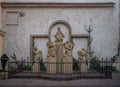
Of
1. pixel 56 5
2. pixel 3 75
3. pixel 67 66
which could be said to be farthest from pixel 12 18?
pixel 3 75

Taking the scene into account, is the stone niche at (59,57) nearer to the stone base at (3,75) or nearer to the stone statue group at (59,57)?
the stone statue group at (59,57)

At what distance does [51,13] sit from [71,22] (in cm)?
165

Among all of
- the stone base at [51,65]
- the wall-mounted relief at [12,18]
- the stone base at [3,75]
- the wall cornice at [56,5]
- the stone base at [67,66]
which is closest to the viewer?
the stone base at [3,75]

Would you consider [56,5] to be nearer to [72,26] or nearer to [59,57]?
[72,26]

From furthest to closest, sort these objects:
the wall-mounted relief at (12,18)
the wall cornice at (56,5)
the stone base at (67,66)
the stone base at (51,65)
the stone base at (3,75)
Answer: the wall-mounted relief at (12,18)
the wall cornice at (56,5)
the stone base at (67,66)
the stone base at (51,65)
the stone base at (3,75)

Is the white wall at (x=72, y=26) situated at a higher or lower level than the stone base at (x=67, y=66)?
higher

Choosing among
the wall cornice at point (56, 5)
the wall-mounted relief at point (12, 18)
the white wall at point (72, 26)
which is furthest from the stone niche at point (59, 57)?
the wall-mounted relief at point (12, 18)

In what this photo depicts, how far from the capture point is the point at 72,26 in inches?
979

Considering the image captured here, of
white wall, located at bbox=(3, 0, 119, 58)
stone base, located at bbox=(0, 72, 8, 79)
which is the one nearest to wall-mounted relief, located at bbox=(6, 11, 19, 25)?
white wall, located at bbox=(3, 0, 119, 58)

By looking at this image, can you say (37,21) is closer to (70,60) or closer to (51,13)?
(51,13)

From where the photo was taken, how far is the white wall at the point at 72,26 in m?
24.8

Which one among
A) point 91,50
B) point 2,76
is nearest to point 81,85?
point 2,76

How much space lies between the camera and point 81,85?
14.2m

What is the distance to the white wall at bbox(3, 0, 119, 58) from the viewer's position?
2475cm
